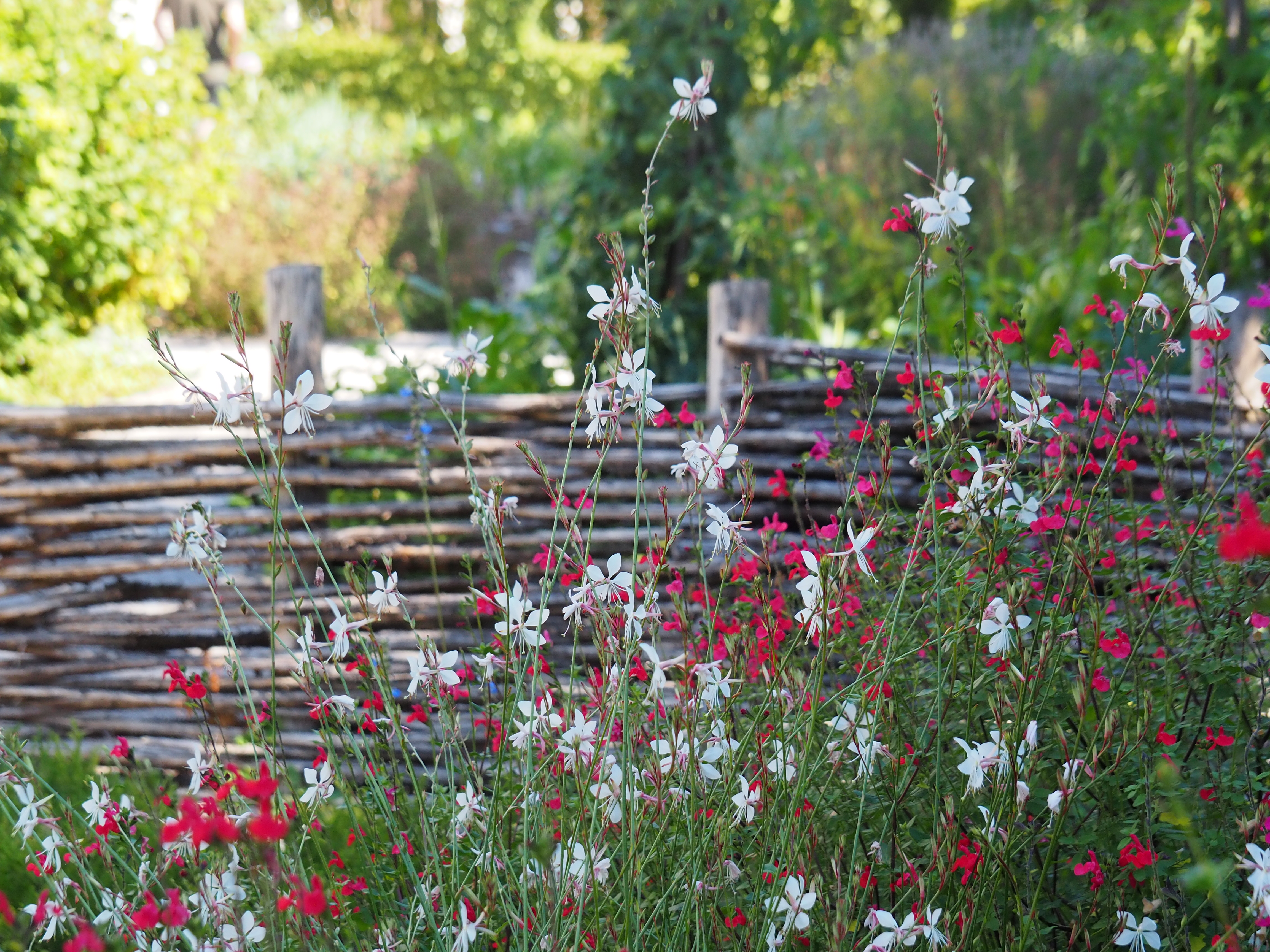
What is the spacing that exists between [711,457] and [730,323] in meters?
2.02

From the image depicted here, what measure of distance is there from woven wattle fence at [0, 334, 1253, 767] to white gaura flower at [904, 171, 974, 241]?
68.8 inches

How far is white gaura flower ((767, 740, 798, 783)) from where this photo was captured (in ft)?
3.91

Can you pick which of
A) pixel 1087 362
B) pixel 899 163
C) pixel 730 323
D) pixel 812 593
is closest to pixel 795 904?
pixel 812 593

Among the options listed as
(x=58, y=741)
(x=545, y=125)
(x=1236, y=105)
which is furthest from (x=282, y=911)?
(x=545, y=125)

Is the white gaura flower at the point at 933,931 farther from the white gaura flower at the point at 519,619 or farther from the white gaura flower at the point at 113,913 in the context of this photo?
the white gaura flower at the point at 113,913

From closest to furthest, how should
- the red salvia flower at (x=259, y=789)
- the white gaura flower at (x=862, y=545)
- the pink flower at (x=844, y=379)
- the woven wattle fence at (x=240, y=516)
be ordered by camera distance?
the red salvia flower at (x=259, y=789), the white gaura flower at (x=862, y=545), the pink flower at (x=844, y=379), the woven wattle fence at (x=240, y=516)

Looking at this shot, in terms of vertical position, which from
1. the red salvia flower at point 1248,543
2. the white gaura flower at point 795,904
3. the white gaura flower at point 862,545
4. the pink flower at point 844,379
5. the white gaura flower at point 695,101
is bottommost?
the white gaura flower at point 795,904

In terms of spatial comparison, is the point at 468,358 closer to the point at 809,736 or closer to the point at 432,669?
the point at 432,669

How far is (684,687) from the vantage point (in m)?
1.26

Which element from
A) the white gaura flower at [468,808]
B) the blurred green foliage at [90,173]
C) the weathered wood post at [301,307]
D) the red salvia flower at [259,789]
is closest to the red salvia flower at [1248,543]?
the red salvia flower at [259,789]

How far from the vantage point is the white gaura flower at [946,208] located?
1.16 metres

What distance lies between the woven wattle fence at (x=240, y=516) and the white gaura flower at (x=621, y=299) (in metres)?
1.73

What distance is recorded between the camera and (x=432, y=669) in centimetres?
128

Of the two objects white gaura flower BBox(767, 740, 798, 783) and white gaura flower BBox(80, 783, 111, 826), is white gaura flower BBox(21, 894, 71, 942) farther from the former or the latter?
white gaura flower BBox(767, 740, 798, 783)
